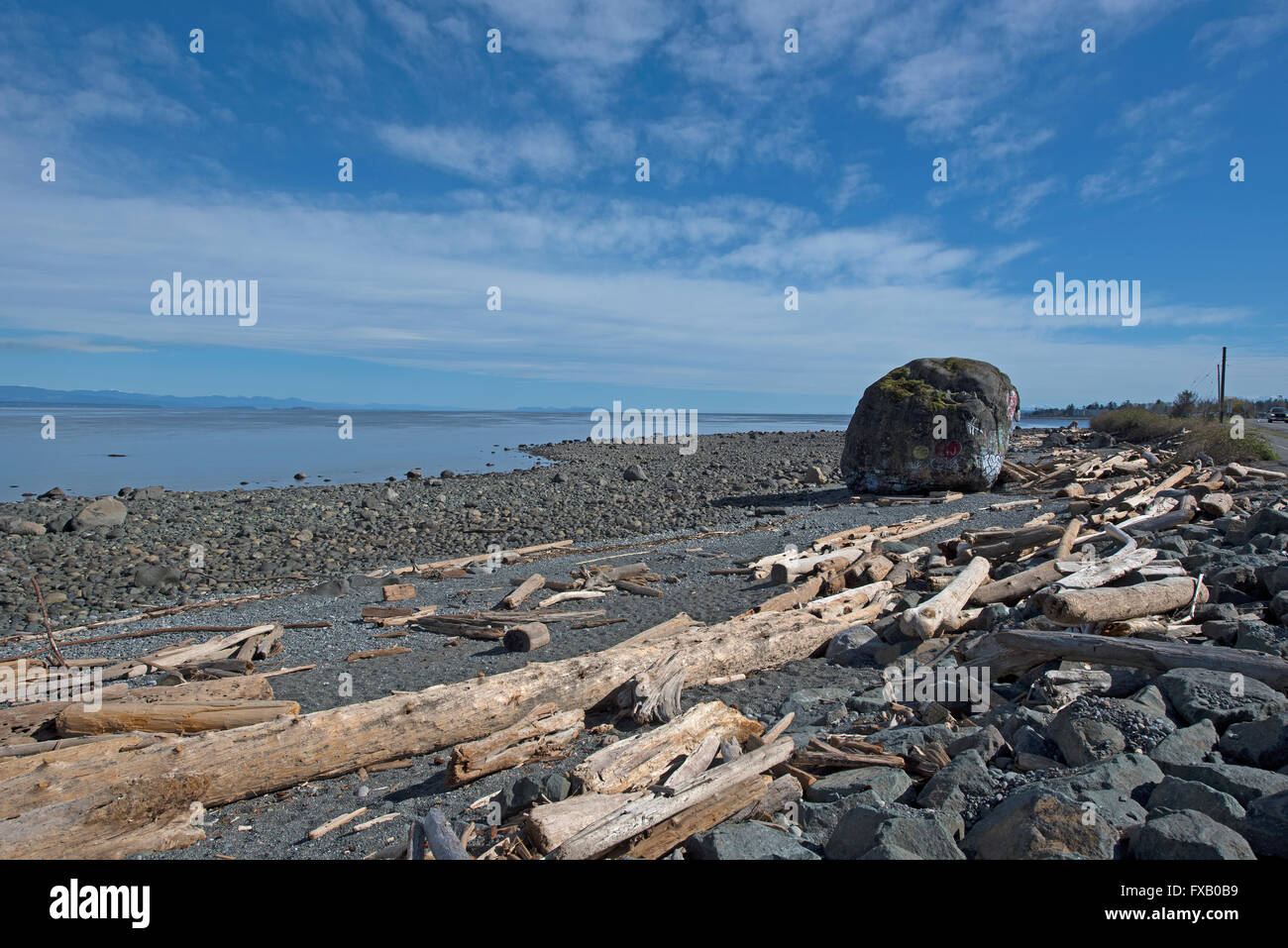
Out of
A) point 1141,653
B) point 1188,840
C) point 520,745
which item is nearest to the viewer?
point 1188,840

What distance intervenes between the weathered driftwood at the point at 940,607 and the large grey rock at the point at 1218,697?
2460 millimetres

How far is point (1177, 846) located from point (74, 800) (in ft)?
18.2

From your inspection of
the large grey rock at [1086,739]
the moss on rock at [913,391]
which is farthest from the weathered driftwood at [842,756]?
the moss on rock at [913,391]

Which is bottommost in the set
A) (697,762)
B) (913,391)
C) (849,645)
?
(849,645)

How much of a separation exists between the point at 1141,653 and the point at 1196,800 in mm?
2256

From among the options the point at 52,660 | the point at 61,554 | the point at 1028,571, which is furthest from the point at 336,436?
the point at 1028,571

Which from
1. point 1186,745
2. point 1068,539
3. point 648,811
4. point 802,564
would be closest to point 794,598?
point 802,564

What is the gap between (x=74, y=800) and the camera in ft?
13.5

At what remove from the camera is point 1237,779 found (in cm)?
349

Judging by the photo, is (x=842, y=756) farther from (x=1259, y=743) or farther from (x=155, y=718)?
(x=155, y=718)

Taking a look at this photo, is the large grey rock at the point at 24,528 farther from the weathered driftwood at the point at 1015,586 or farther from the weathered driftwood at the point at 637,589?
the weathered driftwood at the point at 1015,586

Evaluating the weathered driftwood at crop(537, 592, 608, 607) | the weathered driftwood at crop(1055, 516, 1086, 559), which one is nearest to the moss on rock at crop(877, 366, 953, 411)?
the weathered driftwood at crop(1055, 516, 1086, 559)
